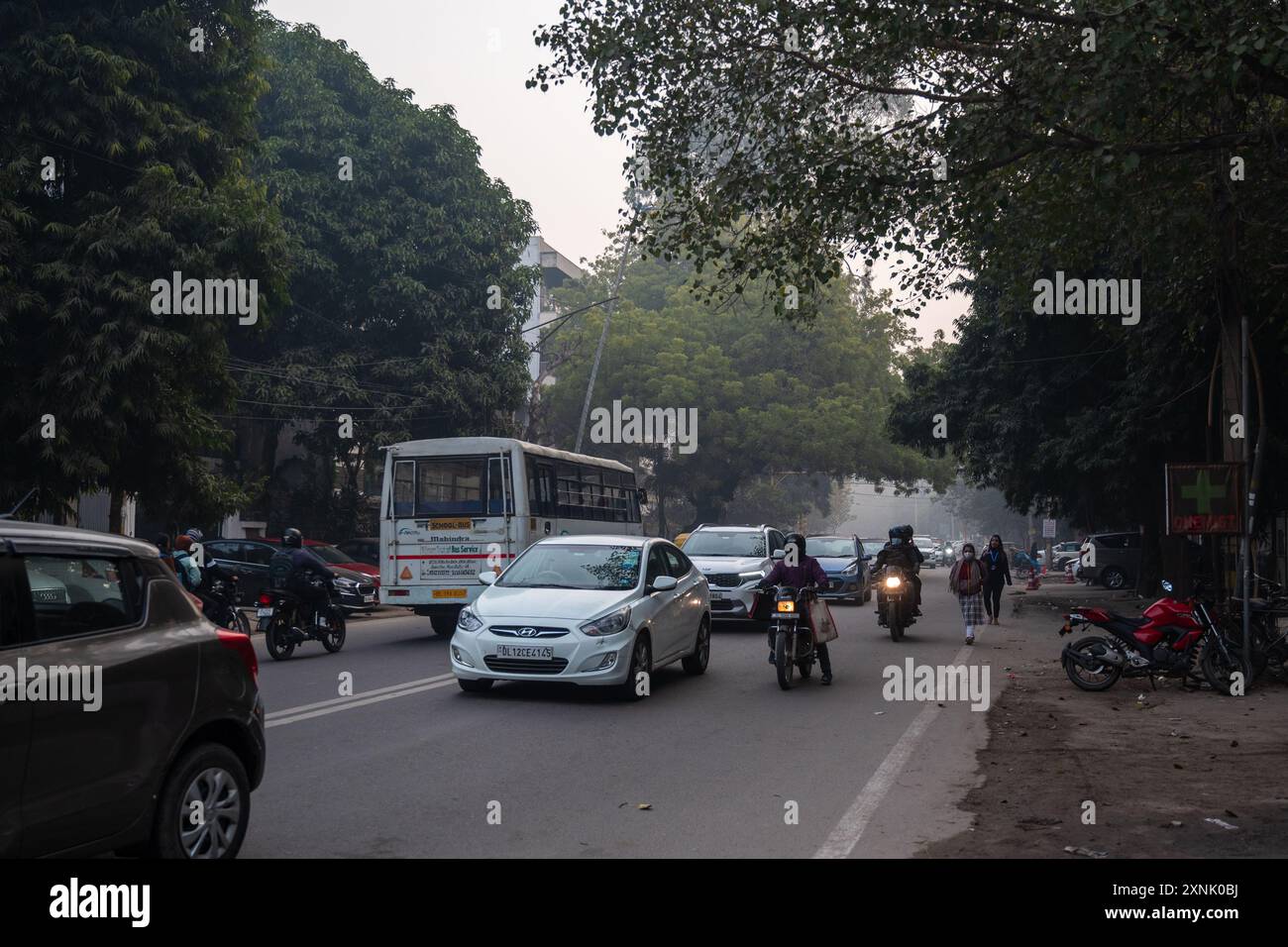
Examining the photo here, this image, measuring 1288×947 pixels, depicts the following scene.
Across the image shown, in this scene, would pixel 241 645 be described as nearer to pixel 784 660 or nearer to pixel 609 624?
pixel 609 624

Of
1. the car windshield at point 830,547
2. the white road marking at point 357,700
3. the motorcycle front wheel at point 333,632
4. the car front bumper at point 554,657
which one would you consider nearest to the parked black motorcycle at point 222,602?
the motorcycle front wheel at point 333,632

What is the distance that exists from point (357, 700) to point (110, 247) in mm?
9739

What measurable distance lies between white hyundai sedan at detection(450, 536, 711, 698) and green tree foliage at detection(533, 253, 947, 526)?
3886cm

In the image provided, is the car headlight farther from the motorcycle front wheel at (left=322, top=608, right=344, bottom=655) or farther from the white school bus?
the white school bus

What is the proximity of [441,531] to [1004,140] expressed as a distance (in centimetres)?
1132

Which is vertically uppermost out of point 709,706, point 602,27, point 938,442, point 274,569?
point 602,27

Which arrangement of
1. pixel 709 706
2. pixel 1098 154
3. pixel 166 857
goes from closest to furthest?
1. pixel 166 857
2. pixel 1098 154
3. pixel 709 706

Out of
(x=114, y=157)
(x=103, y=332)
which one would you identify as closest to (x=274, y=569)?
(x=103, y=332)

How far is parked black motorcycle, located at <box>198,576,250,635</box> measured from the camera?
17188 mm

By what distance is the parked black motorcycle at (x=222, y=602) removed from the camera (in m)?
17.2

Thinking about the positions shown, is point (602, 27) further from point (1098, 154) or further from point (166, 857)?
point (166, 857)

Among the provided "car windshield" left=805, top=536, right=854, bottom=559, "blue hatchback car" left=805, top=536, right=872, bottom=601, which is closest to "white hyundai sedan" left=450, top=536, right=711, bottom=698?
"blue hatchback car" left=805, top=536, right=872, bottom=601

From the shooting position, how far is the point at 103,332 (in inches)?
706
